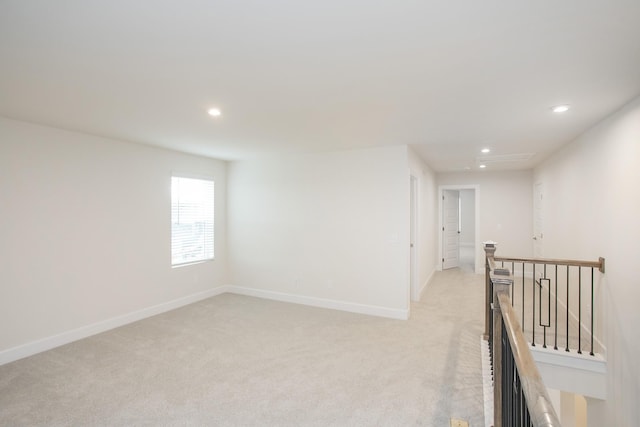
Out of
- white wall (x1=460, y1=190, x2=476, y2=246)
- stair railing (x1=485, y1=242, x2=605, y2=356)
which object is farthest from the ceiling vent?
white wall (x1=460, y1=190, x2=476, y2=246)

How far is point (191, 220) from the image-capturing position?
529 centimetres

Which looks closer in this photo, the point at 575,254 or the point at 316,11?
the point at 316,11

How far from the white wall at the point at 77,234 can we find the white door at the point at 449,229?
5937mm

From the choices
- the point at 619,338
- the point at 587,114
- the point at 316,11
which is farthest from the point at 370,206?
the point at 316,11

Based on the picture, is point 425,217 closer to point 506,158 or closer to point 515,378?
point 506,158

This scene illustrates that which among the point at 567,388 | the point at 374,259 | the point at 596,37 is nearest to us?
the point at 596,37

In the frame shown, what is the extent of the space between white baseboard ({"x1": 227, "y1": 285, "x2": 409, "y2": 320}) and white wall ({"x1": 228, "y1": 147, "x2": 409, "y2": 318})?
0.6 inches

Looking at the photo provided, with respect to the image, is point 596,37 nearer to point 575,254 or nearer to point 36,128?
point 575,254

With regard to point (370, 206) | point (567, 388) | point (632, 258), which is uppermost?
point (370, 206)

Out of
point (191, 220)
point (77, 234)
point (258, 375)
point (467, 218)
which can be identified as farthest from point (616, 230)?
point (467, 218)

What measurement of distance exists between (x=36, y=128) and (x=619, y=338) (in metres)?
6.06

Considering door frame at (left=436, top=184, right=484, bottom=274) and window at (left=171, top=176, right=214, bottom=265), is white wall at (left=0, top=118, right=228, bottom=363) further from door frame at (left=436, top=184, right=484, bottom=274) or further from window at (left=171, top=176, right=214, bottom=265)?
door frame at (left=436, top=184, right=484, bottom=274)

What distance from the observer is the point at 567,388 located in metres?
3.21

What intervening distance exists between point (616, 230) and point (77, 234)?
18.5 feet
